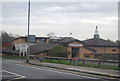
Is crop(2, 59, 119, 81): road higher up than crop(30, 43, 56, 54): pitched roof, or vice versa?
crop(30, 43, 56, 54): pitched roof

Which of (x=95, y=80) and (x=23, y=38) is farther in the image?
(x=23, y=38)

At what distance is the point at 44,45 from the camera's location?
60719mm

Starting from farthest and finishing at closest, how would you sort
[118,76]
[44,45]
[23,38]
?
[23,38] → [44,45] → [118,76]

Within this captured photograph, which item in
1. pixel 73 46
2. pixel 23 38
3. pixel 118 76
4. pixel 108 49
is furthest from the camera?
pixel 23 38

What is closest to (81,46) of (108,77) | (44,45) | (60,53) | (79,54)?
(79,54)

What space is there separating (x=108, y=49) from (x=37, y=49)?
1929 centimetres

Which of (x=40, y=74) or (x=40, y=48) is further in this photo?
(x=40, y=48)

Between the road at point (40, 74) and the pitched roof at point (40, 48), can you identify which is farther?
the pitched roof at point (40, 48)

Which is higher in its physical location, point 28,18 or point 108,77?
point 28,18

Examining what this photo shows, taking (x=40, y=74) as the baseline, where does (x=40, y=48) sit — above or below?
above

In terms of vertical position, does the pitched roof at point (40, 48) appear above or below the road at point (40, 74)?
above

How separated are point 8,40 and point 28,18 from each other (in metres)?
56.5

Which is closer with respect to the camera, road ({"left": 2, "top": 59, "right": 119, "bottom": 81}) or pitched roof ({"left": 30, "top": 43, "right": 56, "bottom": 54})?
road ({"left": 2, "top": 59, "right": 119, "bottom": 81})

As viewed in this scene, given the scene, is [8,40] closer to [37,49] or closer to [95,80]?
[37,49]
